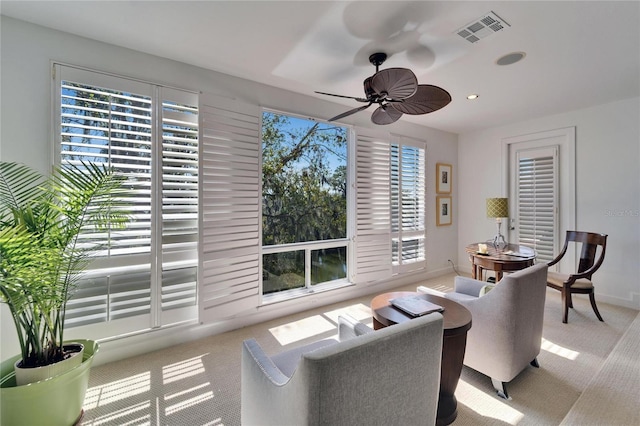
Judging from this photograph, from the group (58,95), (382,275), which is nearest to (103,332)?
(58,95)

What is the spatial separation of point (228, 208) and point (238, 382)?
1.57 meters

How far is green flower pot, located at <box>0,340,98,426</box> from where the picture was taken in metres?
1.46

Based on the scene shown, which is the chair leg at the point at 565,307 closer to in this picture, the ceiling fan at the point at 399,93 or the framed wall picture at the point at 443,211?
the framed wall picture at the point at 443,211

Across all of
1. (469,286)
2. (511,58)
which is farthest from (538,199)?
(469,286)

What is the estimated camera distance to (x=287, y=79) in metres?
2.98

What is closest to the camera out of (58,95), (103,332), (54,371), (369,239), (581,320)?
(54,371)

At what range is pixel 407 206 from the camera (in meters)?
4.52

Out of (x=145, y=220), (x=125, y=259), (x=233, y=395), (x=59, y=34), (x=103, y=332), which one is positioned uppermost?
(x=59, y=34)

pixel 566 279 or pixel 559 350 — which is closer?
pixel 559 350

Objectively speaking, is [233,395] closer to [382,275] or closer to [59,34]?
[382,275]

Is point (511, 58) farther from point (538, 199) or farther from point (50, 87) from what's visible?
point (50, 87)

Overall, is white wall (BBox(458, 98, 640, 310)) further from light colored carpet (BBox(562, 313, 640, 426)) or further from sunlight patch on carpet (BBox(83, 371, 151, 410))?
sunlight patch on carpet (BBox(83, 371, 151, 410))

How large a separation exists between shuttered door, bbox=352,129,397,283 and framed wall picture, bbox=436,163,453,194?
1353mm

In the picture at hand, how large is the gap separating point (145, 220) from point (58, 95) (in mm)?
1149
